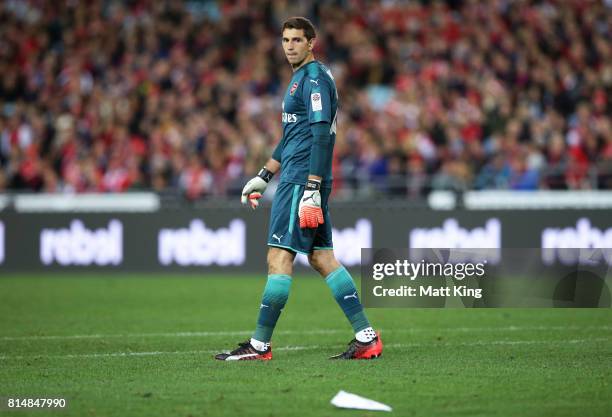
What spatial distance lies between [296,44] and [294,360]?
241cm

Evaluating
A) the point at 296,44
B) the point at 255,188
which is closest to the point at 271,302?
the point at 255,188

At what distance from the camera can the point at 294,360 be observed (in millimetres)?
8672

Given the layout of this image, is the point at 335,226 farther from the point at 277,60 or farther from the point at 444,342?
the point at 444,342

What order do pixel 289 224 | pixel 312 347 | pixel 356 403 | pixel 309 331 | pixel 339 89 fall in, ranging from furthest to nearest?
1. pixel 339 89
2. pixel 309 331
3. pixel 312 347
4. pixel 289 224
5. pixel 356 403

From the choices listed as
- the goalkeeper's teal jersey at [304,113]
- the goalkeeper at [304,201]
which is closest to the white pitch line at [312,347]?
the goalkeeper at [304,201]

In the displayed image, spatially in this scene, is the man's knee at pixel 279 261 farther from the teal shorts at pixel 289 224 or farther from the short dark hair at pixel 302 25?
the short dark hair at pixel 302 25

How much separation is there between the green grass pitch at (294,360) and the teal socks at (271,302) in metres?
0.26

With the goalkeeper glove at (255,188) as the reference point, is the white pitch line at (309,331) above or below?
below

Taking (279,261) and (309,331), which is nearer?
(279,261)

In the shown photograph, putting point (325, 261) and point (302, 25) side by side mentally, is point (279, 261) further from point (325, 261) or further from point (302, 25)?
point (302, 25)

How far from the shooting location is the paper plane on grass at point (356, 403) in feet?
21.3

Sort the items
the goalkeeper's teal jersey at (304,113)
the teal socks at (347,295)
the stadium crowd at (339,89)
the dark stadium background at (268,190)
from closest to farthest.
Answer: the dark stadium background at (268,190)
the goalkeeper's teal jersey at (304,113)
the teal socks at (347,295)
the stadium crowd at (339,89)

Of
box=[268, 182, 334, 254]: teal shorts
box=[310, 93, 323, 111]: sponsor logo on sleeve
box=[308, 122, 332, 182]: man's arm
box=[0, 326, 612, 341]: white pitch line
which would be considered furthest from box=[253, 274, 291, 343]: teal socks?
box=[0, 326, 612, 341]: white pitch line

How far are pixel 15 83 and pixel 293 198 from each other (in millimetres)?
17400
